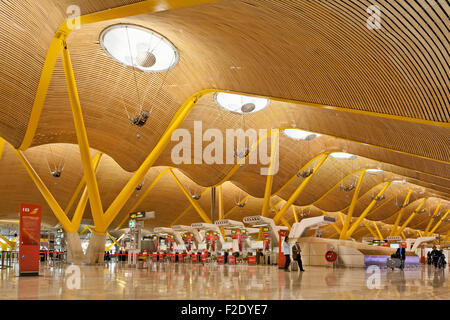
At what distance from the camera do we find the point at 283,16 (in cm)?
1230

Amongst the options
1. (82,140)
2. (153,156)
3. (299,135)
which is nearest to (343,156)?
(299,135)

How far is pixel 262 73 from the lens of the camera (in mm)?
16875

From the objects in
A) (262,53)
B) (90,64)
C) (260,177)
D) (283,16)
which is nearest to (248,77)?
(262,53)

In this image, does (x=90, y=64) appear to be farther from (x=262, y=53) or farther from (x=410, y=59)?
(x=410, y=59)

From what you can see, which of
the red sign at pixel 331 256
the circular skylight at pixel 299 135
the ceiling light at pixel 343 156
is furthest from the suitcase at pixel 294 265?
the ceiling light at pixel 343 156

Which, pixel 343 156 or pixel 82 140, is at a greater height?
pixel 343 156

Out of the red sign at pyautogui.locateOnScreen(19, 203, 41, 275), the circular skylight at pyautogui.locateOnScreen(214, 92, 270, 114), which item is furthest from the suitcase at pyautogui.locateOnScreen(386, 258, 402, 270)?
the red sign at pyautogui.locateOnScreen(19, 203, 41, 275)

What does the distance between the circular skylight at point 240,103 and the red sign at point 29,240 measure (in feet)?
53.8

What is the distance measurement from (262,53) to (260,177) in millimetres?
24993

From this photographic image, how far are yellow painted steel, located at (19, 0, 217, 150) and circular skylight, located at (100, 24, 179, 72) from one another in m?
3.84

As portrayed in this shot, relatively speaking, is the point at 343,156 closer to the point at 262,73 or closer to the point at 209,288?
the point at 262,73

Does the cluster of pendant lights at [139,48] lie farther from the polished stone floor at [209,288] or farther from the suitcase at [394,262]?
the suitcase at [394,262]

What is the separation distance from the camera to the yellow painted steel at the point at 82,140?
683 inches

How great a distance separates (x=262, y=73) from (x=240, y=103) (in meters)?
11.4
